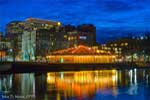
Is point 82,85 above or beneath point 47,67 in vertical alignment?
beneath

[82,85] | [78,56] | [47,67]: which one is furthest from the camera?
[78,56]

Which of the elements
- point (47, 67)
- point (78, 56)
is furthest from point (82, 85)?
point (78, 56)

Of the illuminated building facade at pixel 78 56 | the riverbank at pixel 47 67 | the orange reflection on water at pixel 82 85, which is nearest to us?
the orange reflection on water at pixel 82 85

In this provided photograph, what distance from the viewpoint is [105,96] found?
6188 cm

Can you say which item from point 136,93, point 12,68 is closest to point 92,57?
point 12,68

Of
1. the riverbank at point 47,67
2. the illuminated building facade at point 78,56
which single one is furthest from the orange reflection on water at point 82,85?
the illuminated building facade at point 78,56

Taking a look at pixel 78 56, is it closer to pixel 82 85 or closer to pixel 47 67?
pixel 47 67

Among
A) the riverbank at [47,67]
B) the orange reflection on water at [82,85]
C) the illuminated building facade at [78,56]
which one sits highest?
the illuminated building facade at [78,56]

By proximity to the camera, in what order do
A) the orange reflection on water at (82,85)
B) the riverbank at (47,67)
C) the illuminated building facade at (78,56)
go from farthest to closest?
the illuminated building facade at (78,56) < the riverbank at (47,67) < the orange reflection on water at (82,85)

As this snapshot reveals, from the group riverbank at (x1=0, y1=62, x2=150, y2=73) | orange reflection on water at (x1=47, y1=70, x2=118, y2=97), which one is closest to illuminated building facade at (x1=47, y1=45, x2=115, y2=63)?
riverbank at (x1=0, y1=62, x2=150, y2=73)

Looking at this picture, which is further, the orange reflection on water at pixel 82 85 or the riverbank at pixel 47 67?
the riverbank at pixel 47 67

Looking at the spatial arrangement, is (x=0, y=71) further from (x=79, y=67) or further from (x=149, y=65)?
(x=149, y=65)

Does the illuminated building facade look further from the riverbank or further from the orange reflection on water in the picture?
the orange reflection on water

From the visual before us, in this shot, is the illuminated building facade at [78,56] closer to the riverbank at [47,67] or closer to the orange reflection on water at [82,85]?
the riverbank at [47,67]
